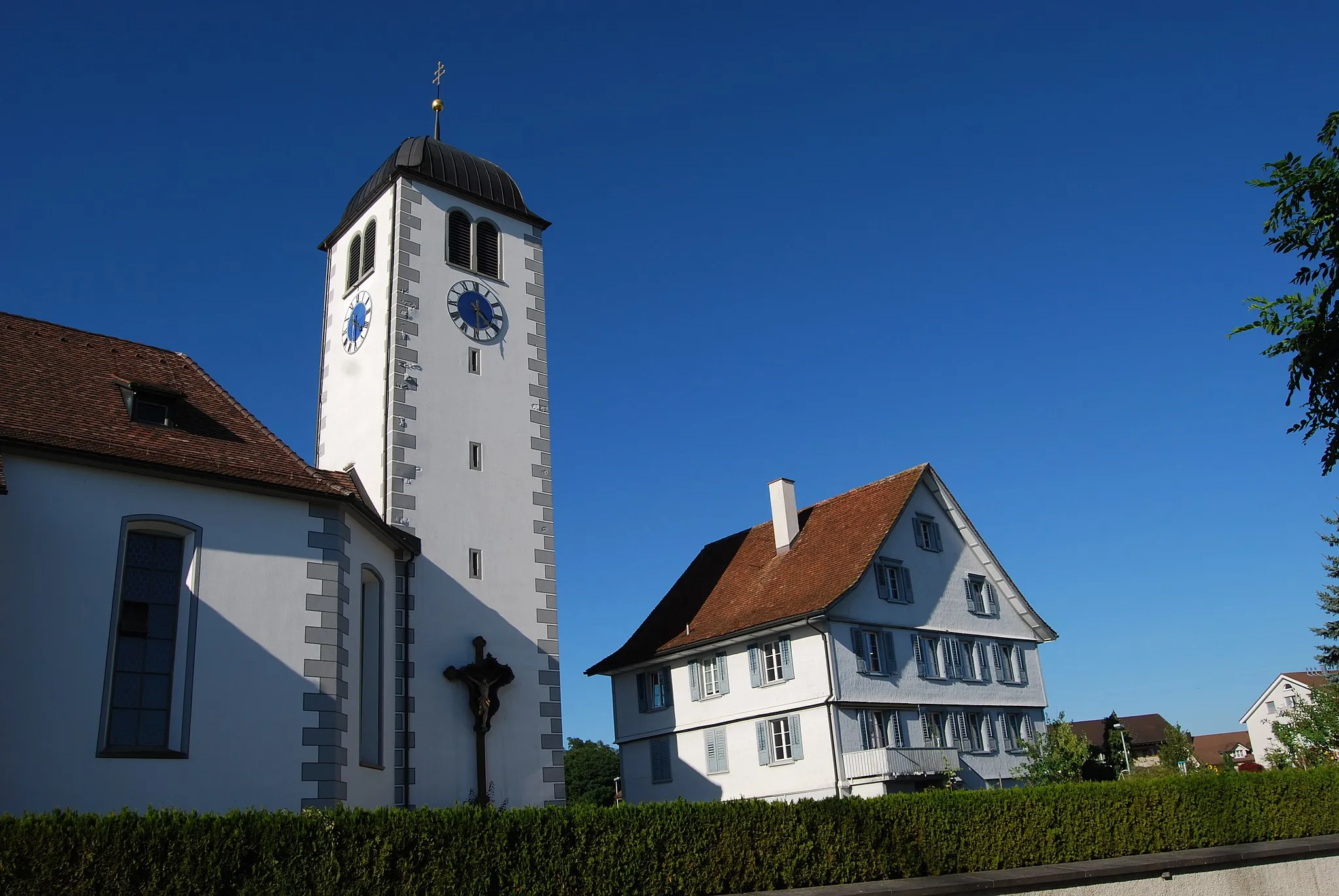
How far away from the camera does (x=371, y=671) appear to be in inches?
774

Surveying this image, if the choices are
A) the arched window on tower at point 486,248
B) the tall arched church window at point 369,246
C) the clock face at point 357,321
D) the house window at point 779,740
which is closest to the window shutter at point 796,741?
the house window at point 779,740

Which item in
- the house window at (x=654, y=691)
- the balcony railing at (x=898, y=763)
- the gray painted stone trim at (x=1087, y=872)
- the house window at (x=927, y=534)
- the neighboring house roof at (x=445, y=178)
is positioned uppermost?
the neighboring house roof at (x=445, y=178)

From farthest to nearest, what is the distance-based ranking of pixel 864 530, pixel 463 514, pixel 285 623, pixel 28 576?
pixel 864 530, pixel 463 514, pixel 285 623, pixel 28 576

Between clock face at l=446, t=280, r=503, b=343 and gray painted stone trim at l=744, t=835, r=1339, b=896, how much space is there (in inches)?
570

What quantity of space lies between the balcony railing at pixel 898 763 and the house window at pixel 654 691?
772 centimetres

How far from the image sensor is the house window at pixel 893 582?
1257 inches

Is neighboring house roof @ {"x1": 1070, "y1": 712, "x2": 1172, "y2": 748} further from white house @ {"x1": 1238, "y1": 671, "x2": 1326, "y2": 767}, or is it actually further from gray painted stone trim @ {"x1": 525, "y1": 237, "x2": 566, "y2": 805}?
gray painted stone trim @ {"x1": 525, "y1": 237, "x2": 566, "y2": 805}

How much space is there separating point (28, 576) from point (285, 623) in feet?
11.6

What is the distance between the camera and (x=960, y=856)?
16.9 metres

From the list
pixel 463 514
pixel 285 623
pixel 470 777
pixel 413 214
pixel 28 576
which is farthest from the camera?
pixel 413 214

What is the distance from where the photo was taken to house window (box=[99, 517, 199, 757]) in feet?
47.7

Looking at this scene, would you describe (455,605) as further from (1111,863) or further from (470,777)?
(1111,863)

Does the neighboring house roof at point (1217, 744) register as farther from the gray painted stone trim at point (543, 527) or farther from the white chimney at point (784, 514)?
the gray painted stone trim at point (543, 527)

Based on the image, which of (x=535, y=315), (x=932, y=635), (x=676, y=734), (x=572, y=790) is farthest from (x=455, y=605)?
(x=572, y=790)
